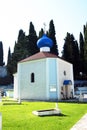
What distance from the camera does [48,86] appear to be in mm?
30062

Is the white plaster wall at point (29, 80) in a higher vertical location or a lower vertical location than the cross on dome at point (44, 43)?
lower

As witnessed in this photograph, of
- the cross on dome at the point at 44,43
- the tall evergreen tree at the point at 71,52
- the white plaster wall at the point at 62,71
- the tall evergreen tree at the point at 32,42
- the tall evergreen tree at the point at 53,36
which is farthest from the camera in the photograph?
the tall evergreen tree at the point at 32,42

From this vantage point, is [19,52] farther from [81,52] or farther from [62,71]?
[62,71]

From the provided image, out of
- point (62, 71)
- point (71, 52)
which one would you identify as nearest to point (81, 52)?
point (71, 52)

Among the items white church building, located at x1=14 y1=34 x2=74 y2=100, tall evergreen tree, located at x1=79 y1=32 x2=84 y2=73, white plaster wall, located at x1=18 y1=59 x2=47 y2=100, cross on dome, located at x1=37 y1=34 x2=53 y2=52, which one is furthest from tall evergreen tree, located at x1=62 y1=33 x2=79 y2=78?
white plaster wall, located at x1=18 y1=59 x2=47 y2=100

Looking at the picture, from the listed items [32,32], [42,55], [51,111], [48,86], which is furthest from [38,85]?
[32,32]

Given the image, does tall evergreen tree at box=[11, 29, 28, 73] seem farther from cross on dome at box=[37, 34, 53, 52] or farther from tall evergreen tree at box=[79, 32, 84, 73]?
cross on dome at box=[37, 34, 53, 52]

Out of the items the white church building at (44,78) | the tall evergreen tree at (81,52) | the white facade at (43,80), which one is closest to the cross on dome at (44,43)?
the white church building at (44,78)

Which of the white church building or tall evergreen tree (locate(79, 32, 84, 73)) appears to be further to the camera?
tall evergreen tree (locate(79, 32, 84, 73))

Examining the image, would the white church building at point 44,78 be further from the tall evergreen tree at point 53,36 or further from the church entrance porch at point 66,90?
the tall evergreen tree at point 53,36

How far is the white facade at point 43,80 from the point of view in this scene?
30.1 metres

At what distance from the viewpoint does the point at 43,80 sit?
30297mm

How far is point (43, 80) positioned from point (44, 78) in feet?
0.94

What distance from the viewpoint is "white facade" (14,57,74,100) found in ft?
98.7
